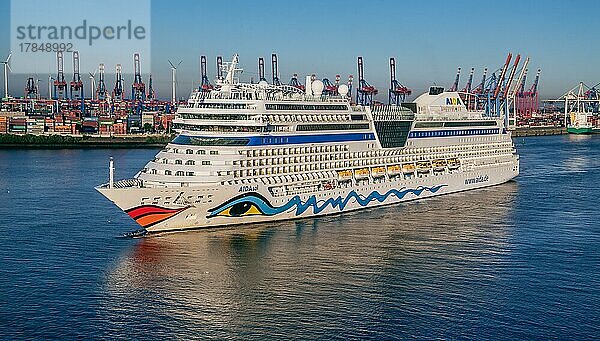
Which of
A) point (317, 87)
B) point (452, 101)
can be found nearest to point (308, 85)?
point (317, 87)

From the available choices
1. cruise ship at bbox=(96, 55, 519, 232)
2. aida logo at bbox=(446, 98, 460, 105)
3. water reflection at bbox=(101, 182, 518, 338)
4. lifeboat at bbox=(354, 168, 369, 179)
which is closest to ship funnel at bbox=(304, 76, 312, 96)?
cruise ship at bbox=(96, 55, 519, 232)

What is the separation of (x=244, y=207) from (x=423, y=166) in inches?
325

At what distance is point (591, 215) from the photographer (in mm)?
20703

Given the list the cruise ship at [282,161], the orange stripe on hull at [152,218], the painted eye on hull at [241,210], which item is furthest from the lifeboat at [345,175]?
the orange stripe on hull at [152,218]

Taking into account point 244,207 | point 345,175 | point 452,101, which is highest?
point 452,101

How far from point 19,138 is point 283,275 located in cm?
4474

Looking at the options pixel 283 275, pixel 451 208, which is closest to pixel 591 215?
pixel 451 208

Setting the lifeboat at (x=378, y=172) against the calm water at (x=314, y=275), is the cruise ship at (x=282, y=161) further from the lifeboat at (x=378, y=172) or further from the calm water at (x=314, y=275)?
the calm water at (x=314, y=275)

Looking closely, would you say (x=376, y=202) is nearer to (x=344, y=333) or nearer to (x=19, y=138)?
(x=344, y=333)

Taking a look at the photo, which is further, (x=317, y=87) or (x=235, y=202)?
(x=317, y=87)

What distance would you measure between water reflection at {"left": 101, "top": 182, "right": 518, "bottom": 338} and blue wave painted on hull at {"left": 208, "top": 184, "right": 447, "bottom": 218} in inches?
15.1

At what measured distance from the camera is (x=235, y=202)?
687 inches

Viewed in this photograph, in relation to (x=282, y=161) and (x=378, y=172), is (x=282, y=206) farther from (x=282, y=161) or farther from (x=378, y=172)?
(x=378, y=172)

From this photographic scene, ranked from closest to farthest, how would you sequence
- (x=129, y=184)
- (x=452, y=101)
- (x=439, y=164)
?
1. (x=129, y=184)
2. (x=439, y=164)
3. (x=452, y=101)
